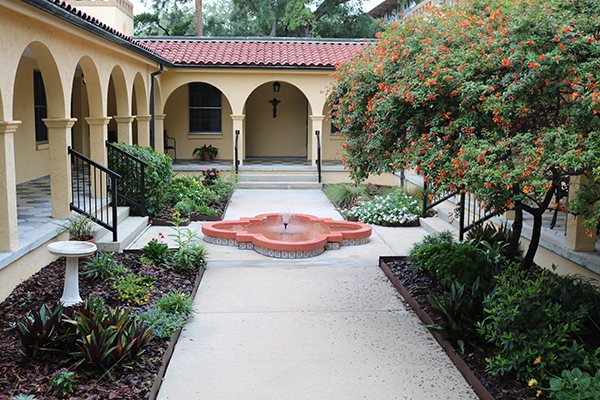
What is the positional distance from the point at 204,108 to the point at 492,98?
14.8m

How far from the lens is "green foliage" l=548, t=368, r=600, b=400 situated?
3.51 meters

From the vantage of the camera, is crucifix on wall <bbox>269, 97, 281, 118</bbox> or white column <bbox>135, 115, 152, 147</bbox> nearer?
white column <bbox>135, 115, 152, 147</bbox>

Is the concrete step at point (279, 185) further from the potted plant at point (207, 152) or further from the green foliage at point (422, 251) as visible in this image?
the green foliage at point (422, 251)

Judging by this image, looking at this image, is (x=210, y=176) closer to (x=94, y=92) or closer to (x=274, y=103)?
(x=94, y=92)

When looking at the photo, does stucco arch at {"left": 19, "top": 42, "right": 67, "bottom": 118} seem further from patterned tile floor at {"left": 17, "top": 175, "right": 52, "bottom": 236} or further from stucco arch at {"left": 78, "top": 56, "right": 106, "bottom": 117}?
stucco arch at {"left": 78, "top": 56, "right": 106, "bottom": 117}

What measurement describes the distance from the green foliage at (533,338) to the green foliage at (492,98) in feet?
2.63

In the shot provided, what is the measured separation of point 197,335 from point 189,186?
7.09 metres

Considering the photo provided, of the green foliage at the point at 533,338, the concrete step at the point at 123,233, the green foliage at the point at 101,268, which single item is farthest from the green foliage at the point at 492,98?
the concrete step at the point at 123,233

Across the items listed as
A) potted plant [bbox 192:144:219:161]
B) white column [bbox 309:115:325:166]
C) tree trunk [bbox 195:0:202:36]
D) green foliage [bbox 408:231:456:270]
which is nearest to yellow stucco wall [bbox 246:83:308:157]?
potted plant [bbox 192:144:219:161]

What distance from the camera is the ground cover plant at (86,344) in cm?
401

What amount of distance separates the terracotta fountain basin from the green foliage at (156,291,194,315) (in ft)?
8.10

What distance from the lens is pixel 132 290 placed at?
Answer: 5754 mm

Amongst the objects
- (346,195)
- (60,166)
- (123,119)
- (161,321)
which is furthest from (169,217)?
(161,321)

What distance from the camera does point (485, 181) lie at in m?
4.15
